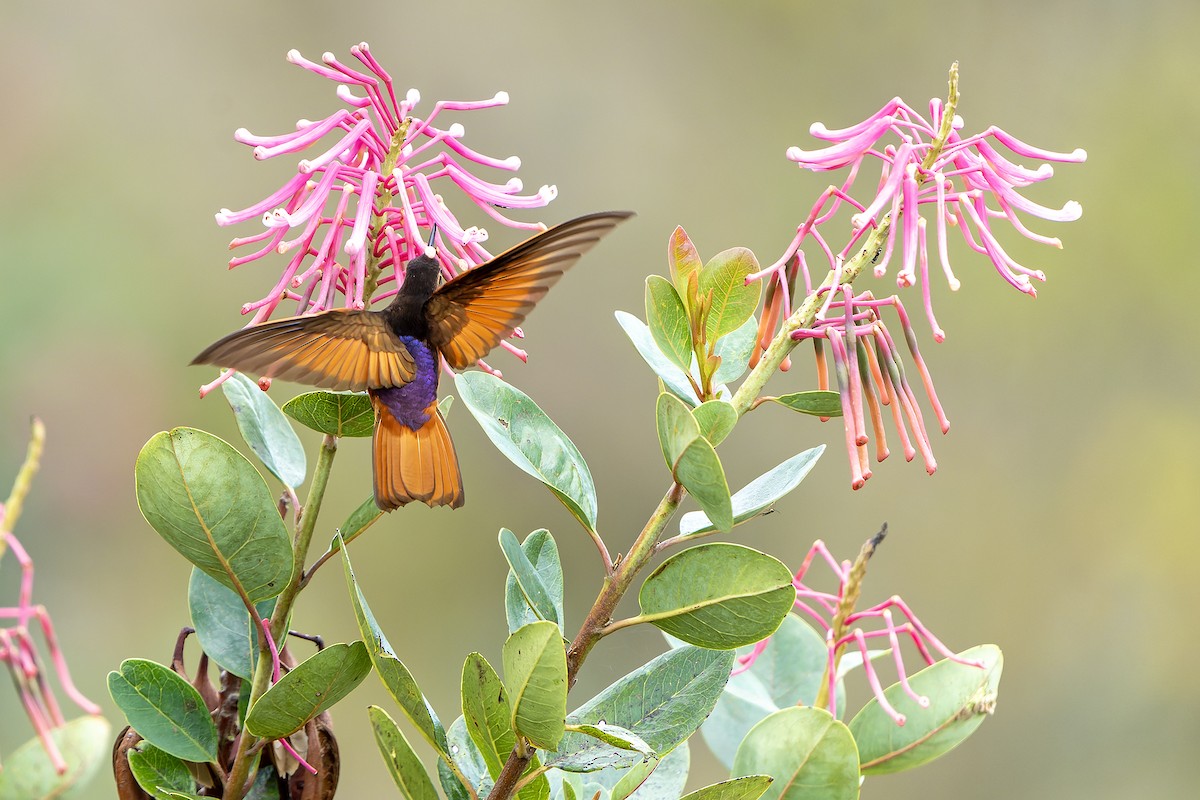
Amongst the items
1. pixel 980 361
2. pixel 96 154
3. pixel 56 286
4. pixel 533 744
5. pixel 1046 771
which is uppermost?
pixel 96 154

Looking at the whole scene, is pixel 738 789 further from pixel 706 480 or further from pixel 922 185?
pixel 922 185

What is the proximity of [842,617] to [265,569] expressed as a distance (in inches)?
8.7

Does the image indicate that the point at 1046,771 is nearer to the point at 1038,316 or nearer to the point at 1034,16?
the point at 1038,316

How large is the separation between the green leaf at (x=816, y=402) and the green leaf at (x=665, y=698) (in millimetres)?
88

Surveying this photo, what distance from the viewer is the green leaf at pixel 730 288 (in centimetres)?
42

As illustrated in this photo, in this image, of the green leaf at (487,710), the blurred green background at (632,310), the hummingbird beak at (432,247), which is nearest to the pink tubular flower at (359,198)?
the hummingbird beak at (432,247)

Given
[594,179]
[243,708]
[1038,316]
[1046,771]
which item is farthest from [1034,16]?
[243,708]

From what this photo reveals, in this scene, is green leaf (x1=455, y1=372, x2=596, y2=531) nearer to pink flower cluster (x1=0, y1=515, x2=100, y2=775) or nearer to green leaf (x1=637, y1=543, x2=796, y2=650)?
green leaf (x1=637, y1=543, x2=796, y2=650)

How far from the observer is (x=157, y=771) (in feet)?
1.38

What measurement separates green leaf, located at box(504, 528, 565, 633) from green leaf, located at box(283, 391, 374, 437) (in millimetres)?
74

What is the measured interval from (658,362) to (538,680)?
0.15 m

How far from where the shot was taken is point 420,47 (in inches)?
69.8

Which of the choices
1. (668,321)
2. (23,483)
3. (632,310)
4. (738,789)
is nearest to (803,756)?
(738,789)

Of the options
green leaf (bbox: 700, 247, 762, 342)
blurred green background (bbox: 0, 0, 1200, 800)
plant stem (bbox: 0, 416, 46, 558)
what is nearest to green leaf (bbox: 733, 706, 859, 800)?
green leaf (bbox: 700, 247, 762, 342)
